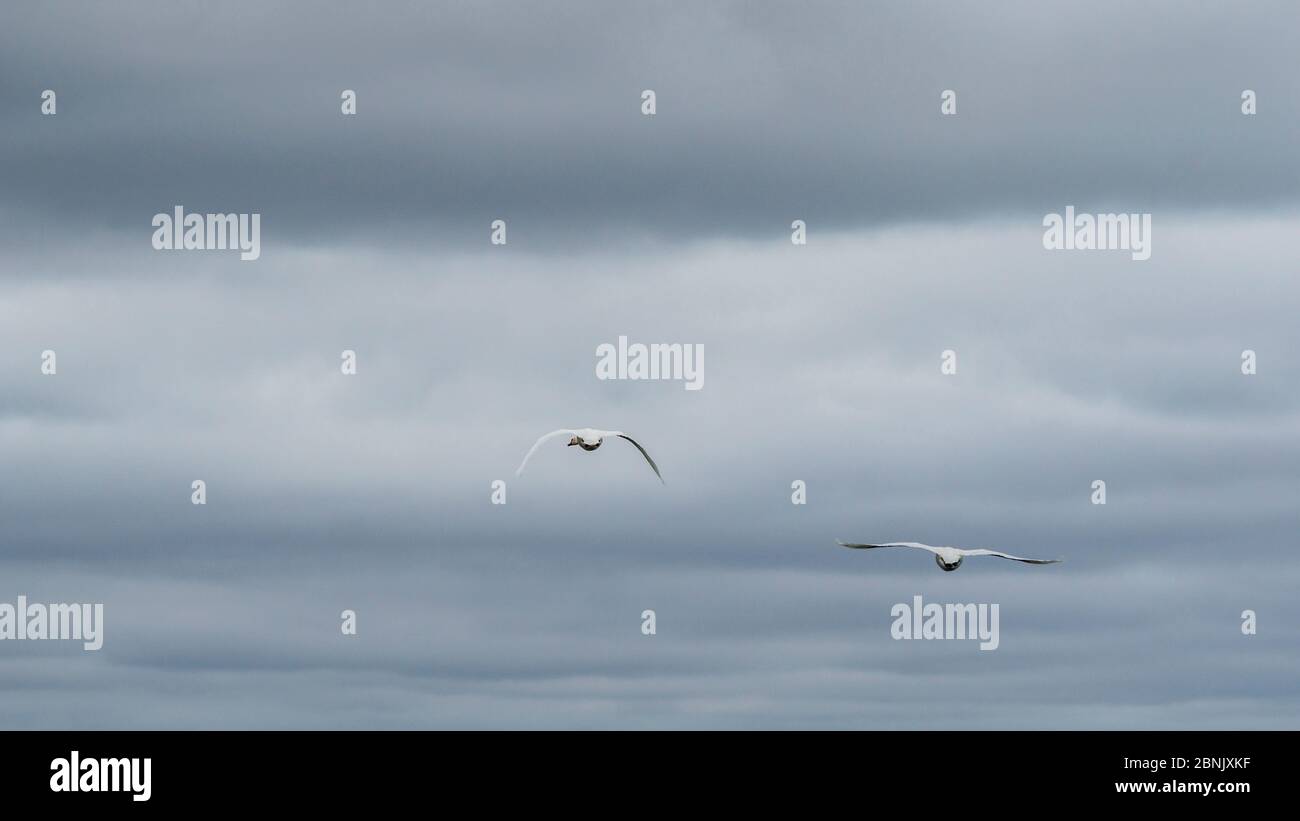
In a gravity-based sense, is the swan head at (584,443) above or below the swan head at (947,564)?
above

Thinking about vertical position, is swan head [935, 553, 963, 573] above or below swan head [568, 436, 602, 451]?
below

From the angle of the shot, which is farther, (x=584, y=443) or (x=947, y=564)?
(x=947, y=564)

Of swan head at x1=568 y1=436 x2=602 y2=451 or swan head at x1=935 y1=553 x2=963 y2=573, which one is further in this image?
swan head at x1=935 y1=553 x2=963 y2=573

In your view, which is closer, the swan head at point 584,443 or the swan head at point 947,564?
the swan head at point 584,443

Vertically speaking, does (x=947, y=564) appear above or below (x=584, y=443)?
below
